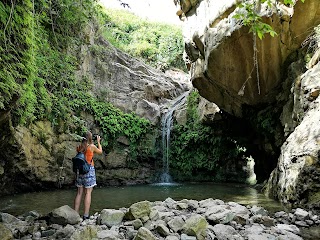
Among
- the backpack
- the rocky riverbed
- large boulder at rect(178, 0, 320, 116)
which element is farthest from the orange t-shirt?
large boulder at rect(178, 0, 320, 116)

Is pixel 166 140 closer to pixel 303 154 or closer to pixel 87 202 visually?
pixel 303 154

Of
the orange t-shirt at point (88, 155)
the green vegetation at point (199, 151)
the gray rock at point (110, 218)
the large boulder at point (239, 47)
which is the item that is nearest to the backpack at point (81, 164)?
the orange t-shirt at point (88, 155)

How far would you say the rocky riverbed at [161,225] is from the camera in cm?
382

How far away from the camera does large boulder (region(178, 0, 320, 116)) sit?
7.53 meters

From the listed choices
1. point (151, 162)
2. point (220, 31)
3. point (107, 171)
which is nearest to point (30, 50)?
point (220, 31)

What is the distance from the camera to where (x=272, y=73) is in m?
8.61

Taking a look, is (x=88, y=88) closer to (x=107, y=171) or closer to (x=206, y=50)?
(x=107, y=171)

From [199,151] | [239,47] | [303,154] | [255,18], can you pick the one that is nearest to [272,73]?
[239,47]

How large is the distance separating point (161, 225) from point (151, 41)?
21863 mm

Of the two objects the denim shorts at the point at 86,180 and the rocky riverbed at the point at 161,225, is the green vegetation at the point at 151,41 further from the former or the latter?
the rocky riverbed at the point at 161,225

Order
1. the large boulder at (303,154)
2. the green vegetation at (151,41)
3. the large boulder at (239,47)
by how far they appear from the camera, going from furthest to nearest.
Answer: the green vegetation at (151,41) → the large boulder at (239,47) → the large boulder at (303,154)

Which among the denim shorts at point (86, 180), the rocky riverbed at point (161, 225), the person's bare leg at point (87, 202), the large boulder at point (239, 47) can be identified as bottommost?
the rocky riverbed at point (161, 225)

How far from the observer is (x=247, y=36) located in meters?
7.75

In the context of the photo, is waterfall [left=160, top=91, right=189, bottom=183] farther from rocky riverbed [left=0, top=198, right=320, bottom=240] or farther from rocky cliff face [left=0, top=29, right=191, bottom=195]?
rocky riverbed [left=0, top=198, right=320, bottom=240]
